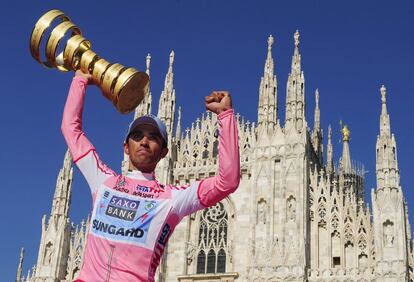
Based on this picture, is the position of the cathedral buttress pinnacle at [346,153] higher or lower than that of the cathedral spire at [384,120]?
higher

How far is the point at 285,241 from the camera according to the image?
20.6m

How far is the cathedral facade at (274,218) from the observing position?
1997 cm

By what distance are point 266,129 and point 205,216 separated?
12.2ft

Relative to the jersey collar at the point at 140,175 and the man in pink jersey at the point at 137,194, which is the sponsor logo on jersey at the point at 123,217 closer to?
the man in pink jersey at the point at 137,194

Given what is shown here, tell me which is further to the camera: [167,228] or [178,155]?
[178,155]

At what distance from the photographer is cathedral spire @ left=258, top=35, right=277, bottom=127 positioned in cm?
2328

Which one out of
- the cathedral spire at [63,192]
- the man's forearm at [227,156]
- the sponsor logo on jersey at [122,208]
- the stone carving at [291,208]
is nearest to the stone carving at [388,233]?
the stone carving at [291,208]

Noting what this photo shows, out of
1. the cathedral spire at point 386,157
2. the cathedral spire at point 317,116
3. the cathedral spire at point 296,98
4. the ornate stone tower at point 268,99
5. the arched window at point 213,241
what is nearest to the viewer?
the cathedral spire at point 386,157

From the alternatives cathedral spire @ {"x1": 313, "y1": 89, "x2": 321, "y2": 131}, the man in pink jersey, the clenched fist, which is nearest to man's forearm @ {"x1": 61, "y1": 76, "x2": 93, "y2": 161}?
the man in pink jersey

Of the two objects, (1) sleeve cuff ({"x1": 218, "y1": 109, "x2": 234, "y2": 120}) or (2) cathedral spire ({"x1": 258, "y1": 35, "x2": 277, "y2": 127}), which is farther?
(2) cathedral spire ({"x1": 258, "y1": 35, "x2": 277, "y2": 127})

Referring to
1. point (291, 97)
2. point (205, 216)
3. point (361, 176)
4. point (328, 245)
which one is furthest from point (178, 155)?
point (361, 176)

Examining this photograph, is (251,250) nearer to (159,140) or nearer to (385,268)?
(385,268)

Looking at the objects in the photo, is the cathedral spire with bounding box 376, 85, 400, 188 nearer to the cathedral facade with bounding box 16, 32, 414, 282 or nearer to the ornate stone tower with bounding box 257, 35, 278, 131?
the cathedral facade with bounding box 16, 32, 414, 282

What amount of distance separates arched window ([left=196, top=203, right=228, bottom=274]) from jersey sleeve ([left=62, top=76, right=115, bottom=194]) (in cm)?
1899
